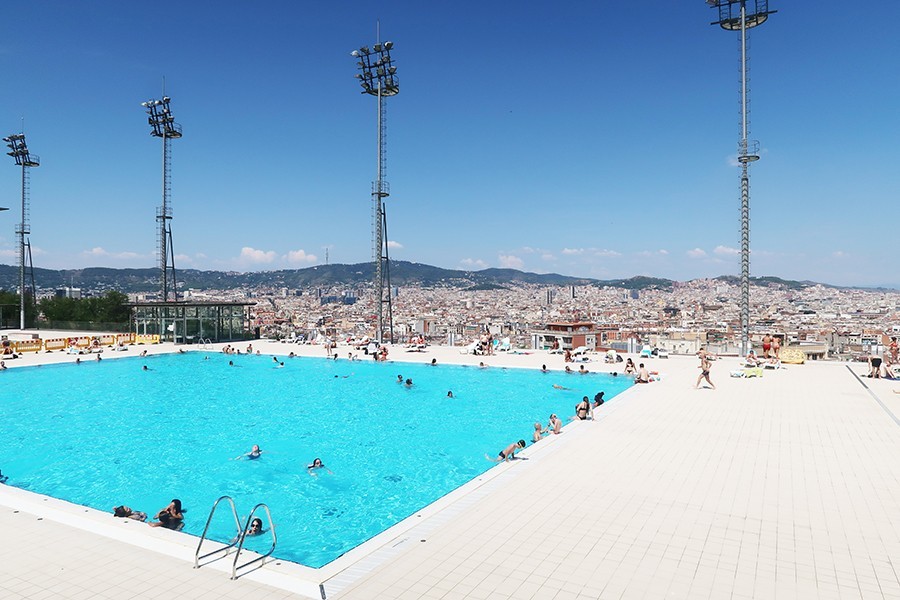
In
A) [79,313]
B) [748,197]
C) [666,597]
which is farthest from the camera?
[79,313]

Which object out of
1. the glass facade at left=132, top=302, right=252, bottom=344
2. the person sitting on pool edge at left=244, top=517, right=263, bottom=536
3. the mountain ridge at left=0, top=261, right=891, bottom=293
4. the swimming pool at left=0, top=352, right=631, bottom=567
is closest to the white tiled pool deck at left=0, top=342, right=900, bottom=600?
the person sitting on pool edge at left=244, top=517, right=263, bottom=536

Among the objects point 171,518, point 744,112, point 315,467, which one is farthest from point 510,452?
point 744,112

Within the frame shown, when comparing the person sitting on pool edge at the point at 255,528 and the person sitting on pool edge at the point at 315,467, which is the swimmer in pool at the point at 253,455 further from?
the person sitting on pool edge at the point at 255,528

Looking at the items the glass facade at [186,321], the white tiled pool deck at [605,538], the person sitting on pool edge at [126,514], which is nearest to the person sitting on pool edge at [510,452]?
the white tiled pool deck at [605,538]

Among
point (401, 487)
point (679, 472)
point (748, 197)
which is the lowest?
point (401, 487)

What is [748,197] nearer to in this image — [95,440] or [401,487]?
[401,487]

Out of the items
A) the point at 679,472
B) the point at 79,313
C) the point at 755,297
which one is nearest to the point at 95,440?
the point at 679,472

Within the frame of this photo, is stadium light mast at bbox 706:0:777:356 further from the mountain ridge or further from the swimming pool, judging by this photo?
the mountain ridge
